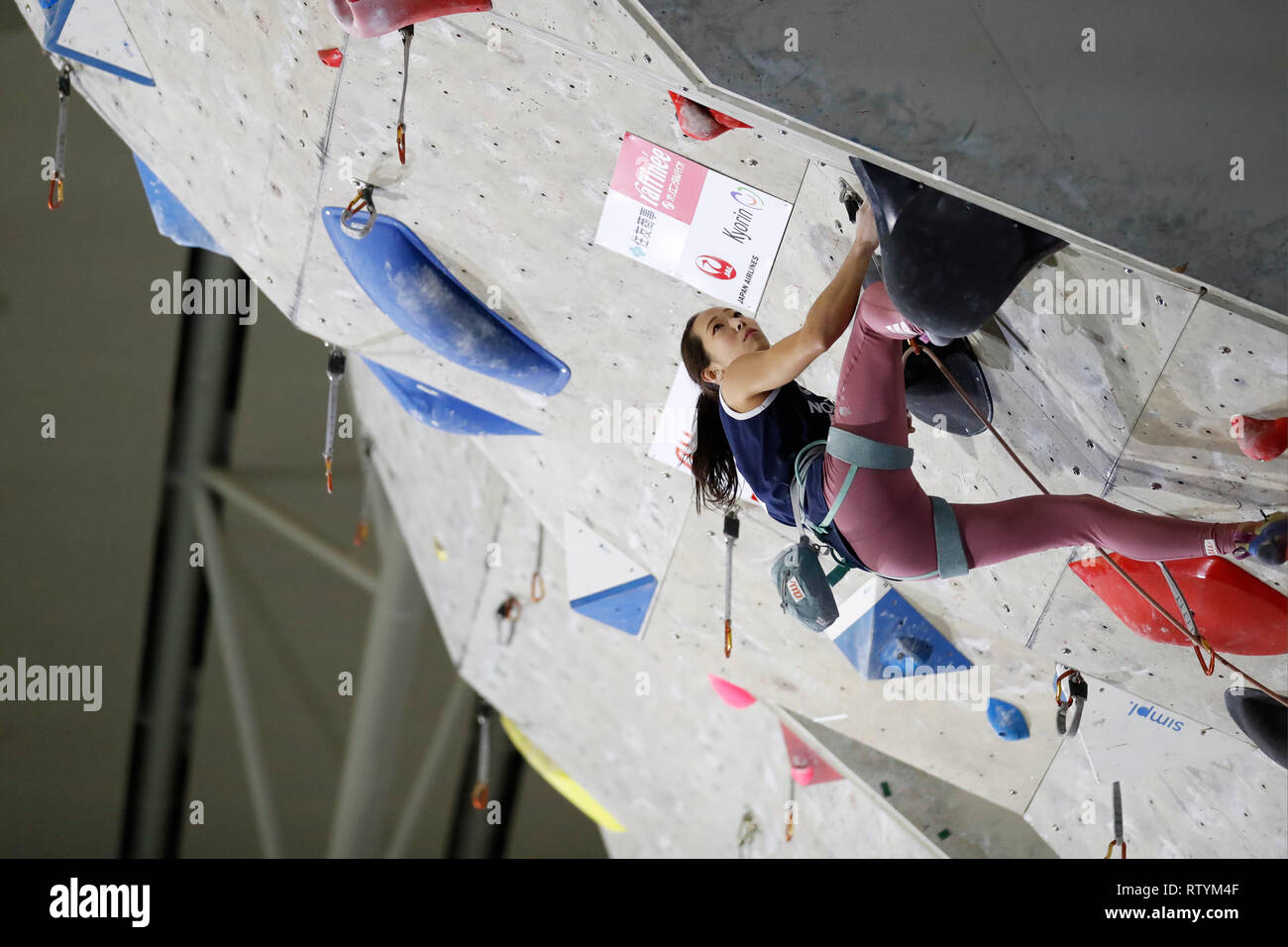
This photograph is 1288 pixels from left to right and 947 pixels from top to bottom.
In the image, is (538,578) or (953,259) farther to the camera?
(538,578)

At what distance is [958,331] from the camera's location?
212 cm

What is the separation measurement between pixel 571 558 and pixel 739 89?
2.38 m

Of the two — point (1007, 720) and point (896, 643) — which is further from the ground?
point (896, 643)

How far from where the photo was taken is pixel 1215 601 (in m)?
2.62

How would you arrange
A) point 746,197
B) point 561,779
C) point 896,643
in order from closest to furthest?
point 746,197, point 896,643, point 561,779

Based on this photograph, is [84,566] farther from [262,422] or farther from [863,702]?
[863,702]

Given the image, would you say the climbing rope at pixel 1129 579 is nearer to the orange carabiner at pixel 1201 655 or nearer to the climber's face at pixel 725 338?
the orange carabiner at pixel 1201 655

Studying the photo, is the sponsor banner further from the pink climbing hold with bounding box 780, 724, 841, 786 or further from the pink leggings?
the pink climbing hold with bounding box 780, 724, 841, 786

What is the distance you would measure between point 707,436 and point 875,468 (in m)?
0.61

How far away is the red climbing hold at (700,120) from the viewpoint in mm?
2617

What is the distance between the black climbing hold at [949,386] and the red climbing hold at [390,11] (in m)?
1.19

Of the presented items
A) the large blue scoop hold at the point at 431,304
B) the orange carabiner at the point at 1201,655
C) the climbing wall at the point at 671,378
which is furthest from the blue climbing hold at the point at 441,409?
the orange carabiner at the point at 1201,655

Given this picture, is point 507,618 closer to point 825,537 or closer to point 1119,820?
point 1119,820
